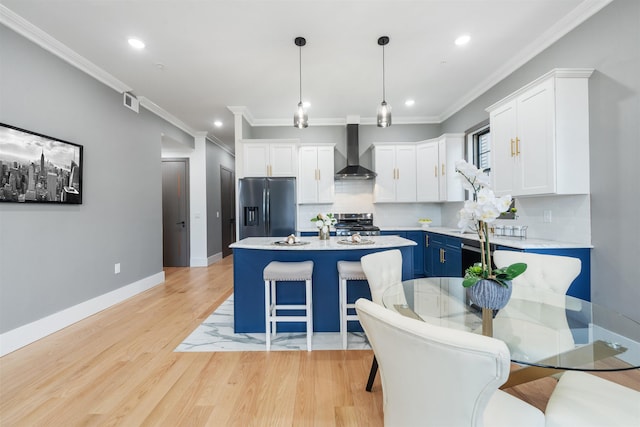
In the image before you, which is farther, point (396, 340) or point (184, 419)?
point (184, 419)

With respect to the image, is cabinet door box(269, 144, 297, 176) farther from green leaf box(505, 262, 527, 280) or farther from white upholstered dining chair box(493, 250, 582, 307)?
green leaf box(505, 262, 527, 280)

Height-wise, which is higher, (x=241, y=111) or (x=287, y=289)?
(x=241, y=111)

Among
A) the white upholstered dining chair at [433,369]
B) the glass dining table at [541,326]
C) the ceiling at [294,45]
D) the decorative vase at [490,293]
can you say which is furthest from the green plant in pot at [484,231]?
the ceiling at [294,45]

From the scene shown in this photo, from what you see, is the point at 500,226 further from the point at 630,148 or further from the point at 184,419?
the point at 184,419

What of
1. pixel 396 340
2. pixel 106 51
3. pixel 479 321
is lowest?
pixel 479 321

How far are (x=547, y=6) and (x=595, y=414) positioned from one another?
3.10 meters

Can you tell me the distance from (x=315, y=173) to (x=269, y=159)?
872mm

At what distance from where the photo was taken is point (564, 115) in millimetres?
2424

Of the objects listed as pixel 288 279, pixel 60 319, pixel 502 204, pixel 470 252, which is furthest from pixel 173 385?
pixel 470 252

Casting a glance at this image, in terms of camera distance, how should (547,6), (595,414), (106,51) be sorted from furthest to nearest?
(106,51), (547,6), (595,414)

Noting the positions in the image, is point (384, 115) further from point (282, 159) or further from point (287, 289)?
point (282, 159)

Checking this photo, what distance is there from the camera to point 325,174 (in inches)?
195

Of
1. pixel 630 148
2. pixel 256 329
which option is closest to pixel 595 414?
pixel 630 148

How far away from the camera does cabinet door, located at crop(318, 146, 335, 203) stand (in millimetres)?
4945
